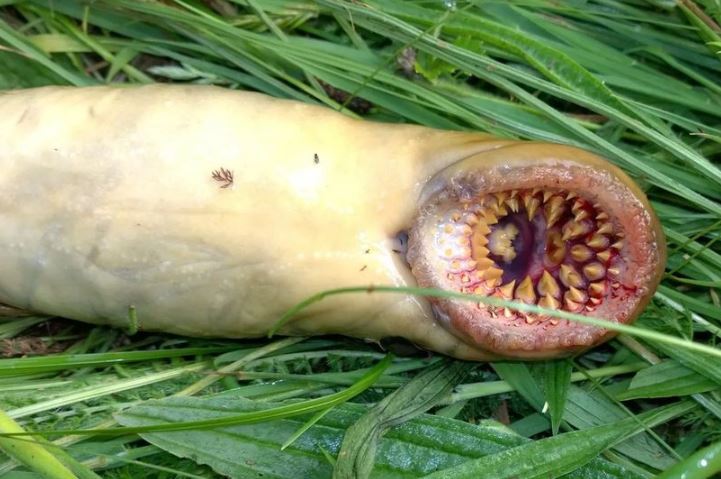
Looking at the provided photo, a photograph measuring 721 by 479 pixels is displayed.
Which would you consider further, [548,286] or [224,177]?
[548,286]

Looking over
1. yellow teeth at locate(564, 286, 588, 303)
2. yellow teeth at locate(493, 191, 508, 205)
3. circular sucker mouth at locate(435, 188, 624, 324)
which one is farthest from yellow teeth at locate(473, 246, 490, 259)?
yellow teeth at locate(564, 286, 588, 303)

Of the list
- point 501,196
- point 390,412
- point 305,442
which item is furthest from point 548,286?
point 305,442

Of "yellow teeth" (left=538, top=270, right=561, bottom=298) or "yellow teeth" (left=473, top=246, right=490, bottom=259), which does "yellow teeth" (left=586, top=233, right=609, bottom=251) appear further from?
"yellow teeth" (left=473, top=246, right=490, bottom=259)

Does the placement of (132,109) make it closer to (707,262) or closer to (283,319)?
(283,319)

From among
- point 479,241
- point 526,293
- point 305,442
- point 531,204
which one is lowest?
point 305,442

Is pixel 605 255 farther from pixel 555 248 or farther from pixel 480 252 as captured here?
pixel 480 252

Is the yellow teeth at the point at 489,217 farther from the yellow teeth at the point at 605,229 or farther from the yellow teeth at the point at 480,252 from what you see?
the yellow teeth at the point at 605,229
